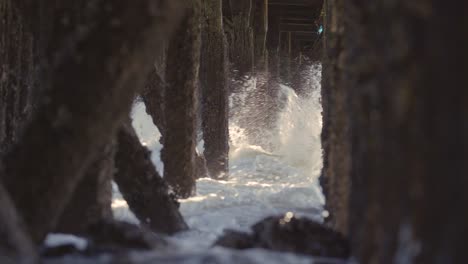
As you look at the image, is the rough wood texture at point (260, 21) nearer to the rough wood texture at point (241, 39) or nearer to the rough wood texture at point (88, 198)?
the rough wood texture at point (241, 39)

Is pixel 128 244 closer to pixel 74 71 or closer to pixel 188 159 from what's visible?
pixel 74 71

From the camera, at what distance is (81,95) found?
69.8 inches

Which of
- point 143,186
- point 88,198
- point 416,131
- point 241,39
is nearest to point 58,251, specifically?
point 88,198

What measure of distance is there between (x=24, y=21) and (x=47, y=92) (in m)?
2.53

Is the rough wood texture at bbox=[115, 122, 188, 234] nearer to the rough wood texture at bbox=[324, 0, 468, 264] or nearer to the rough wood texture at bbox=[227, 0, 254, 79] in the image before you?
the rough wood texture at bbox=[324, 0, 468, 264]

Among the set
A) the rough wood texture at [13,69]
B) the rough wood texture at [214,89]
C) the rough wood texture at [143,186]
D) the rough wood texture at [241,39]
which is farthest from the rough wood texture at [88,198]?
the rough wood texture at [241,39]

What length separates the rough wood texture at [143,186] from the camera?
3551 millimetres

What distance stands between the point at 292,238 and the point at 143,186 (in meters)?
1.52

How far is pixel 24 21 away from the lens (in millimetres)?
4215

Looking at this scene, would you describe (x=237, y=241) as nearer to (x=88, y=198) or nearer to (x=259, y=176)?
(x=88, y=198)

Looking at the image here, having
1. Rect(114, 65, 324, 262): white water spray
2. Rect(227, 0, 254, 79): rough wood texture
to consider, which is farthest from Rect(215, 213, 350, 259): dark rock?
Rect(227, 0, 254, 79): rough wood texture

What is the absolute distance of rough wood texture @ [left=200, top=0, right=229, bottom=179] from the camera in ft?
27.2

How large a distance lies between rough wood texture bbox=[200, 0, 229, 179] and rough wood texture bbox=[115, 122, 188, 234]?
4.53 metres

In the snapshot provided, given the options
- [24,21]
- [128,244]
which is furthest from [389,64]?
[24,21]
